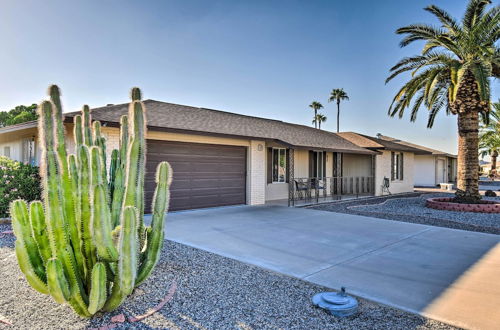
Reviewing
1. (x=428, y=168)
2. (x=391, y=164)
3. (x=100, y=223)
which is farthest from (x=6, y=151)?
(x=428, y=168)

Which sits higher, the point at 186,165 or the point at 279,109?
the point at 279,109

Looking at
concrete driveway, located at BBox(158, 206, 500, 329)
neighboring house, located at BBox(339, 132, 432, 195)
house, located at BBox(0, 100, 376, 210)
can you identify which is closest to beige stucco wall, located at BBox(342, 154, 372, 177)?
neighboring house, located at BBox(339, 132, 432, 195)

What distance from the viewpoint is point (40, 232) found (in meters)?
3.59

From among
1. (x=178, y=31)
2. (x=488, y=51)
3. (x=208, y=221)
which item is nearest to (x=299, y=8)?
(x=178, y=31)

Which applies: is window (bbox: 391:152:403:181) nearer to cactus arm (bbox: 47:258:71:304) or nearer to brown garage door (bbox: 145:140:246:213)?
brown garage door (bbox: 145:140:246:213)

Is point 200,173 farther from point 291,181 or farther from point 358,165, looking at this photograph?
point 358,165

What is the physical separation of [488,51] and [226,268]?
13002 mm

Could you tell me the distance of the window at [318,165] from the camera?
1721 centimetres

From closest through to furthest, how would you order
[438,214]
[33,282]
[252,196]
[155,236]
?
1. [33,282]
2. [155,236]
3. [438,214]
4. [252,196]

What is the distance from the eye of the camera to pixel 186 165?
1151 cm

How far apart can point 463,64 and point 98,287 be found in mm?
13817

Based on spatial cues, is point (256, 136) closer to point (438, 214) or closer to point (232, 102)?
point (438, 214)

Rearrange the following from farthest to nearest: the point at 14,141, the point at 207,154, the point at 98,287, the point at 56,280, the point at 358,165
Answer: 1. the point at 358,165
2. the point at 14,141
3. the point at 207,154
4. the point at 98,287
5. the point at 56,280

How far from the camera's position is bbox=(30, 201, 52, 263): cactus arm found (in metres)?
3.58
